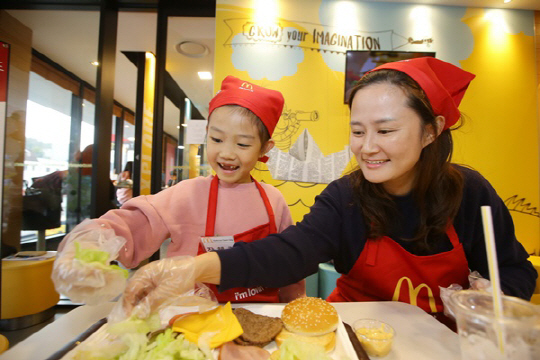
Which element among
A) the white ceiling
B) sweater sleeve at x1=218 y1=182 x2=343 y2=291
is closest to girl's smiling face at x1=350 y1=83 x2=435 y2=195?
sweater sleeve at x1=218 y1=182 x2=343 y2=291

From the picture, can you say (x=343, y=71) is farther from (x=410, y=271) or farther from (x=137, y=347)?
(x=137, y=347)

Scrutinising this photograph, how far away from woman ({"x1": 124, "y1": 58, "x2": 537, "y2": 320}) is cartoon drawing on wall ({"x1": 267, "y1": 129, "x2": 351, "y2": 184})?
1627mm

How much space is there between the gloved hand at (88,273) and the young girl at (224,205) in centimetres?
21

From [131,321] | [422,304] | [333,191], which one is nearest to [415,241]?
[422,304]

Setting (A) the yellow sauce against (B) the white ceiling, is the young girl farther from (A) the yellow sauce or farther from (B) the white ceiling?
(B) the white ceiling

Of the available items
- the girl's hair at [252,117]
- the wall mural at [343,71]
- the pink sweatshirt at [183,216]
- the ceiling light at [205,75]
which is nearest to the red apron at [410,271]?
the pink sweatshirt at [183,216]

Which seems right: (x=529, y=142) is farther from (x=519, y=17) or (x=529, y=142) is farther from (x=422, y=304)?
(x=422, y=304)

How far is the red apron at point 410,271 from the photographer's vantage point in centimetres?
120

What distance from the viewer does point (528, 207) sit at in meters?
3.13

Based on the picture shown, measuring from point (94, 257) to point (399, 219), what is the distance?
120 cm

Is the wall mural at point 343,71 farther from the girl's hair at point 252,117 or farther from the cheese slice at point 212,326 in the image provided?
the cheese slice at point 212,326

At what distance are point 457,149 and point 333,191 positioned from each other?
2.56 metres

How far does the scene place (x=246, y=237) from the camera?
4.09 feet

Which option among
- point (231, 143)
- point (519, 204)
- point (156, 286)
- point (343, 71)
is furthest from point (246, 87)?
point (519, 204)
